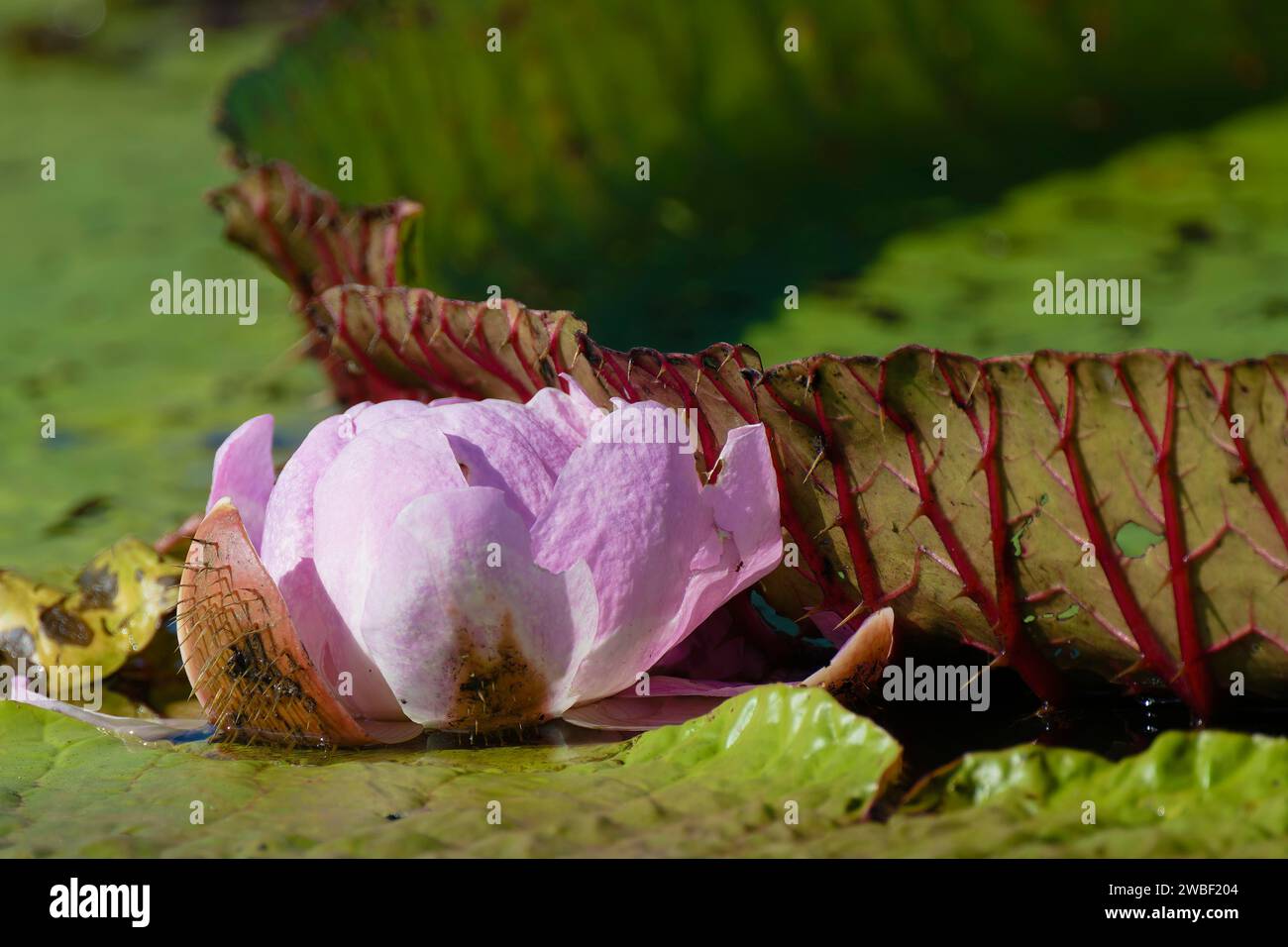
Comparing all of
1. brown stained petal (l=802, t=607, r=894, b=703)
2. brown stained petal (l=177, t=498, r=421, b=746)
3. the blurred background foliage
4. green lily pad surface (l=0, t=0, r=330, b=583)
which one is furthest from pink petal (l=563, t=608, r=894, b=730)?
the blurred background foliage

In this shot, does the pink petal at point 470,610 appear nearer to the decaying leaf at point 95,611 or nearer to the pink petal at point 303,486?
the pink petal at point 303,486

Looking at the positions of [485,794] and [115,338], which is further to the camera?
[115,338]

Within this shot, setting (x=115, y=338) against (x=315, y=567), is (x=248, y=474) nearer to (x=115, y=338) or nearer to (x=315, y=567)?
(x=315, y=567)

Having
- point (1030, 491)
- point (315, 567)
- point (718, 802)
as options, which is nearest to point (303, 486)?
point (315, 567)

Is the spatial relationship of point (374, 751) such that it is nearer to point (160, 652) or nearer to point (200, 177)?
point (160, 652)

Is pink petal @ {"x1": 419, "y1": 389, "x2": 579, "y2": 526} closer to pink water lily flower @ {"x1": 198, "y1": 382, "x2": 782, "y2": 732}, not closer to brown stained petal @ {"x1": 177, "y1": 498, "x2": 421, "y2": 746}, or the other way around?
pink water lily flower @ {"x1": 198, "y1": 382, "x2": 782, "y2": 732}

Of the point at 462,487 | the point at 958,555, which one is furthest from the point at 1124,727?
the point at 462,487
